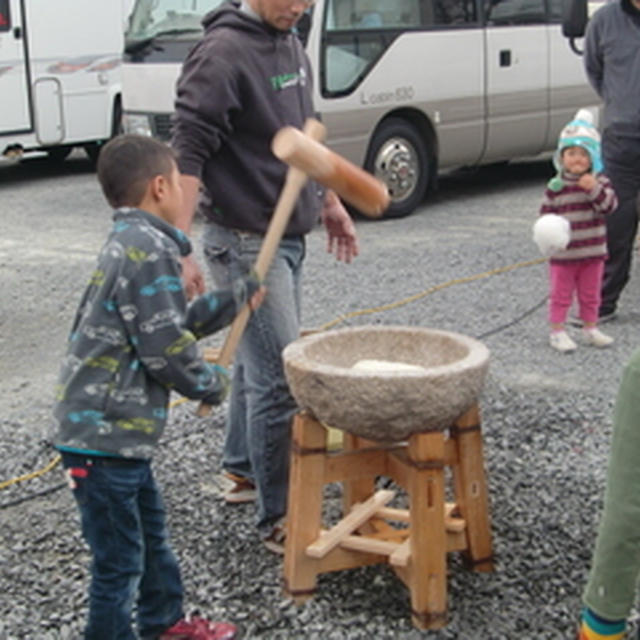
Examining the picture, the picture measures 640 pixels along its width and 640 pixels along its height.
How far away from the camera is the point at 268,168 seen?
3338 mm

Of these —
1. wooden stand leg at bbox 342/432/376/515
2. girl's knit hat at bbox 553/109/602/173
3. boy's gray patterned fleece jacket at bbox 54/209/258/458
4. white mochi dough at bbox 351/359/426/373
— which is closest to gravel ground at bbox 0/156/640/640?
wooden stand leg at bbox 342/432/376/515

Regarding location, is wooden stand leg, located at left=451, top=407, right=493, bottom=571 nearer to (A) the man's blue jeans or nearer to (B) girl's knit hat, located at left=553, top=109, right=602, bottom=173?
(A) the man's blue jeans

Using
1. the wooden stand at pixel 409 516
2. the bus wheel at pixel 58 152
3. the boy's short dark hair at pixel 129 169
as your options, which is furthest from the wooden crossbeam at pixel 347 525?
the bus wheel at pixel 58 152

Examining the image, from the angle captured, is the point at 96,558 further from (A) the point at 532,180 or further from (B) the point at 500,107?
(A) the point at 532,180

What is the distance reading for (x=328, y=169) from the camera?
2729 millimetres

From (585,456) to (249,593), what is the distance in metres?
1.51

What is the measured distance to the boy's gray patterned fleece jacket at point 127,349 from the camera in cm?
256

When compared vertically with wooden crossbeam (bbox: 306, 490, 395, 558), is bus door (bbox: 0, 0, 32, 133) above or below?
above

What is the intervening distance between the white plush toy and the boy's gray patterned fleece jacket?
308cm

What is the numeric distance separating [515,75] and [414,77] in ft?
3.74

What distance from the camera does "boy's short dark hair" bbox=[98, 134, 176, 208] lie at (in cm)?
269

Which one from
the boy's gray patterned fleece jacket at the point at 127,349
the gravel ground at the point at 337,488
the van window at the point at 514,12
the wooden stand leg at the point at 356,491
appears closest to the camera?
the boy's gray patterned fleece jacket at the point at 127,349

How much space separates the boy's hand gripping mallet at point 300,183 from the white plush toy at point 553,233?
2.66 m

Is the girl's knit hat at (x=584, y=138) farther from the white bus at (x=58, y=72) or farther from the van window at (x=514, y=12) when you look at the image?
the white bus at (x=58, y=72)
